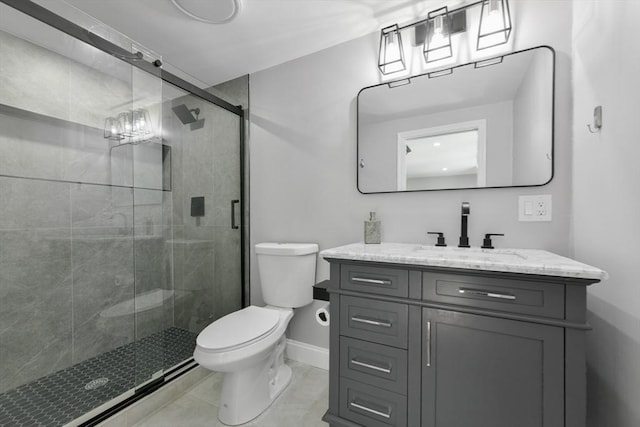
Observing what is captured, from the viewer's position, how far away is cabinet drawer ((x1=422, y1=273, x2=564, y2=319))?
0.90 meters

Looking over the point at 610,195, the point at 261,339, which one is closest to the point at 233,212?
the point at 261,339

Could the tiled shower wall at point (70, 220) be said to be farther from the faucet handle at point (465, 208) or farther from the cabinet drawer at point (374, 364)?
the faucet handle at point (465, 208)

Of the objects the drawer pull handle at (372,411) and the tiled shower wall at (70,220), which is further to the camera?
the tiled shower wall at (70,220)

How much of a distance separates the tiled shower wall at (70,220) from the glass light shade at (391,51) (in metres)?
1.41

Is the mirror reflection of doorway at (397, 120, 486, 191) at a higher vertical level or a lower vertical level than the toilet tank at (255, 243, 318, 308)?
higher

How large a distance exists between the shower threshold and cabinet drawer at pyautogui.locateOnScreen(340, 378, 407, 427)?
1.15 metres

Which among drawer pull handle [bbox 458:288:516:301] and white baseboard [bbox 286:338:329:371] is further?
white baseboard [bbox 286:338:329:371]

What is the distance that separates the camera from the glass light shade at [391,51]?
163cm

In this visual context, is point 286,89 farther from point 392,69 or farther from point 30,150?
point 30,150

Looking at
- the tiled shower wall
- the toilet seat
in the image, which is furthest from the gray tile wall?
the toilet seat

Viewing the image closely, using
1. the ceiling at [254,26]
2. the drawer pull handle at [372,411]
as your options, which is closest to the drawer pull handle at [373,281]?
the drawer pull handle at [372,411]

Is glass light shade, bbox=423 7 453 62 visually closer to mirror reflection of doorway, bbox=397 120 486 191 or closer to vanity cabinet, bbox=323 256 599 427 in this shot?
mirror reflection of doorway, bbox=397 120 486 191

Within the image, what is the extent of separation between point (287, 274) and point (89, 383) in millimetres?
1252

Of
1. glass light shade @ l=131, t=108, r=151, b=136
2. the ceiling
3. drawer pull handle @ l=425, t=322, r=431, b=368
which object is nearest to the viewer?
drawer pull handle @ l=425, t=322, r=431, b=368
